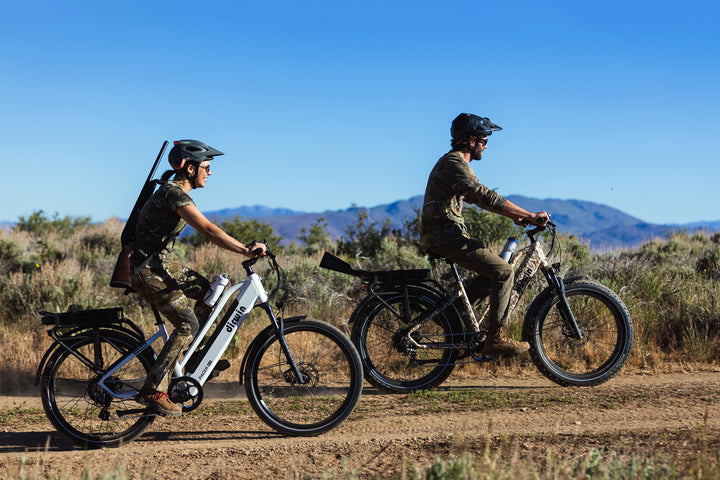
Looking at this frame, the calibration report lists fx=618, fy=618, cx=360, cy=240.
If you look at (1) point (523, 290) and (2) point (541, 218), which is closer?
(2) point (541, 218)

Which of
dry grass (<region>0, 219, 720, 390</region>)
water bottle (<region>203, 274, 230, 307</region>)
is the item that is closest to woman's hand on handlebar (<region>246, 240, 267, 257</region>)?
water bottle (<region>203, 274, 230, 307</region>)

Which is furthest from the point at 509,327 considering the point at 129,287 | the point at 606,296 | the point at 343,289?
the point at 129,287

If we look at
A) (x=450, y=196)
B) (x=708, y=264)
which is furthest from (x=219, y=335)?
(x=708, y=264)

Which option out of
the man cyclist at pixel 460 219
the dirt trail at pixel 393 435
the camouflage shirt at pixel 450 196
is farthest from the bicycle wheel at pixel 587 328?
the camouflage shirt at pixel 450 196

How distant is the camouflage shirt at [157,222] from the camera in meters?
4.71

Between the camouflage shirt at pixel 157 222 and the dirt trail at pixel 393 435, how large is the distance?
62.6 inches

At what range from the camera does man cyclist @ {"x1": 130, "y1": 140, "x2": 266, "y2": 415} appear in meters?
4.75

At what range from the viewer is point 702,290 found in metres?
8.31

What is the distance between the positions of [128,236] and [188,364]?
3.67 feet

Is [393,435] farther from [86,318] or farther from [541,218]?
[86,318]

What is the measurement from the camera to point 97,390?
501 cm

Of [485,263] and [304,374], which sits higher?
[485,263]

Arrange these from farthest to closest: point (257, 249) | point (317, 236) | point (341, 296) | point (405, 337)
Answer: point (317, 236) → point (341, 296) → point (405, 337) → point (257, 249)

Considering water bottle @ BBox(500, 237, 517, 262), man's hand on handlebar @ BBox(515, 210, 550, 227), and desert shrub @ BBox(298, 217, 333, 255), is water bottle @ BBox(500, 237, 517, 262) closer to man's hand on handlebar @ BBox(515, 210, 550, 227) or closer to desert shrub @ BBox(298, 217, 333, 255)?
man's hand on handlebar @ BBox(515, 210, 550, 227)
